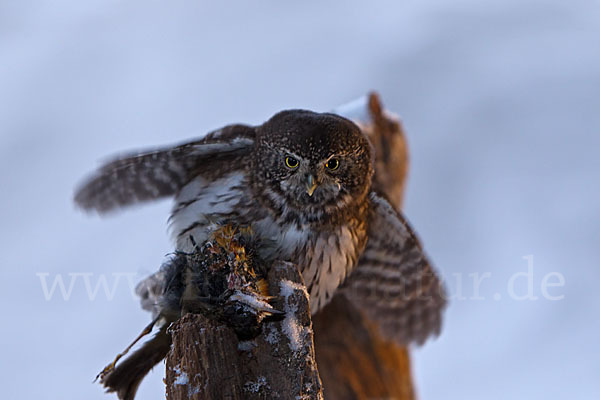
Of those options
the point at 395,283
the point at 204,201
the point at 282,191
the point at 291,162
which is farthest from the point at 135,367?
the point at 395,283

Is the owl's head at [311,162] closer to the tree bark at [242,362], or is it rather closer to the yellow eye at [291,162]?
the yellow eye at [291,162]

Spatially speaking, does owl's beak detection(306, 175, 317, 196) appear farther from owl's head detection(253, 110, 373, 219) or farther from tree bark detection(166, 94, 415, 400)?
tree bark detection(166, 94, 415, 400)

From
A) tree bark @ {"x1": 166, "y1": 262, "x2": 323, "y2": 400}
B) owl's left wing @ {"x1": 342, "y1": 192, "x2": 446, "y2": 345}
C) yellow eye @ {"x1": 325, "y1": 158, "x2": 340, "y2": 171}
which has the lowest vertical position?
tree bark @ {"x1": 166, "y1": 262, "x2": 323, "y2": 400}

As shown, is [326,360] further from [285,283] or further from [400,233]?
[285,283]

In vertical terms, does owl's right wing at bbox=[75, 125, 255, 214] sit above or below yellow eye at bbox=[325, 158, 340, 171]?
above

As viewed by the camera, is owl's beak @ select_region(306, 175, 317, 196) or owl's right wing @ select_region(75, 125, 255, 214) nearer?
owl's beak @ select_region(306, 175, 317, 196)

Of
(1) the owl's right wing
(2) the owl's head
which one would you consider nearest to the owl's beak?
(2) the owl's head
